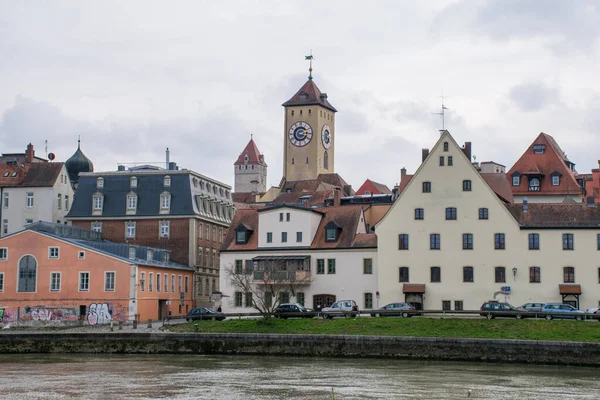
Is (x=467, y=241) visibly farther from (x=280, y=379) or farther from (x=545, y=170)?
(x=280, y=379)

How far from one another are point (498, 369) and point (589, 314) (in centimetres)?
1282

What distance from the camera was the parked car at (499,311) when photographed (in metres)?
72.1

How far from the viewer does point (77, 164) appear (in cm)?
12306

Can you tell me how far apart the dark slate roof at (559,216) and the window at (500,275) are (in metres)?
4.04

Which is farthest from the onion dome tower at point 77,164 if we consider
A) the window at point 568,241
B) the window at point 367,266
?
the window at point 568,241

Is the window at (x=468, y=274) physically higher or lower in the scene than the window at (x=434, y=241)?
lower

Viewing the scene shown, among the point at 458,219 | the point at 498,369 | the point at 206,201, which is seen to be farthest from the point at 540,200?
the point at 498,369

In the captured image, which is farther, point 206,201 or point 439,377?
point 206,201

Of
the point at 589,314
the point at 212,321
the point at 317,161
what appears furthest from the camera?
the point at 317,161

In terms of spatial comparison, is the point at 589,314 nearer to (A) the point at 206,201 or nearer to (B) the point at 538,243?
(B) the point at 538,243

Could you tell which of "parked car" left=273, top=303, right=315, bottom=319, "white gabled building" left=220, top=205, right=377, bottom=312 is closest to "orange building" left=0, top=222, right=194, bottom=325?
"white gabled building" left=220, top=205, right=377, bottom=312

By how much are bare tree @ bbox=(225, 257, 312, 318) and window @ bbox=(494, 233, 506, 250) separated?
→ 16578mm

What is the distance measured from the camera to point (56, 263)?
88.8 meters

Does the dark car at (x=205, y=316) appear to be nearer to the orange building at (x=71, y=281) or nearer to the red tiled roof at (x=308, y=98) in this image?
the orange building at (x=71, y=281)
